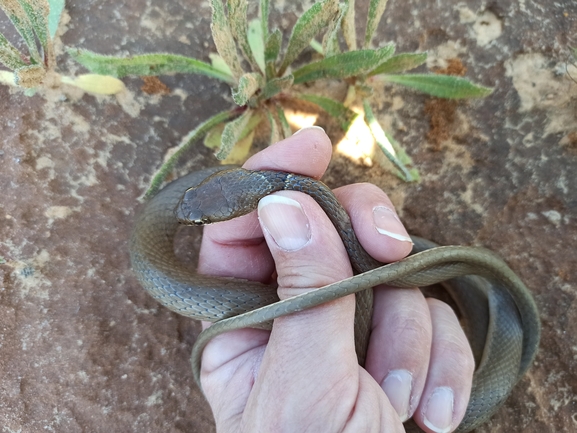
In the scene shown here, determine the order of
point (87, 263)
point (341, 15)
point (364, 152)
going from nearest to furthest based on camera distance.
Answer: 1. point (341, 15)
2. point (87, 263)
3. point (364, 152)

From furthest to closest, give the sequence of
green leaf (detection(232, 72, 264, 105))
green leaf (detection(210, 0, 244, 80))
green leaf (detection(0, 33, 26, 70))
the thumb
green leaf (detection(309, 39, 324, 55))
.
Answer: green leaf (detection(309, 39, 324, 55)) < green leaf (detection(0, 33, 26, 70)) < green leaf (detection(232, 72, 264, 105)) < green leaf (detection(210, 0, 244, 80)) < the thumb

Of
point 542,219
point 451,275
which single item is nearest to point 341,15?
point 451,275

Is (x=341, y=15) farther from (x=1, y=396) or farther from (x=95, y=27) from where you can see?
(x=1, y=396)

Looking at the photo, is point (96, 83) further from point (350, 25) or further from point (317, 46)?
point (350, 25)

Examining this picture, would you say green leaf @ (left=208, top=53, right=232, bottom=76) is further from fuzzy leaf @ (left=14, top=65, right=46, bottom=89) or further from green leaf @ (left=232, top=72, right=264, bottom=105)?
fuzzy leaf @ (left=14, top=65, right=46, bottom=89)

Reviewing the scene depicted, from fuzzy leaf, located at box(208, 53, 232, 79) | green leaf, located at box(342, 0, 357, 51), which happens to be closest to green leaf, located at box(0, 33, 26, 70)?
fuzzy leaf, located at box(208, 53, 232, 79)

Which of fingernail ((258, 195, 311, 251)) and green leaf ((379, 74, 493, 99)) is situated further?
green leaf ((379, 74, 493, 99))
